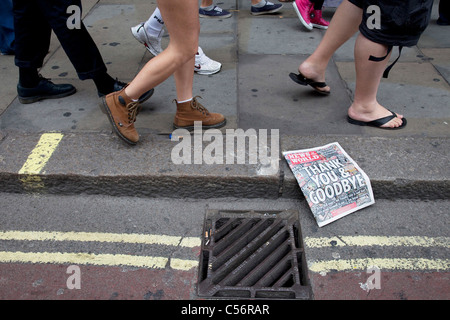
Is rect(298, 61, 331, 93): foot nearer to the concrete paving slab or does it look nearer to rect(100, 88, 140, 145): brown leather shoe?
the concrete paving slab

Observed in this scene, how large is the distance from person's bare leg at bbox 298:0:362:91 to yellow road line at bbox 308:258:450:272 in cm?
160

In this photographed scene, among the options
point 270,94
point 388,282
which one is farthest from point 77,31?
point 388,282

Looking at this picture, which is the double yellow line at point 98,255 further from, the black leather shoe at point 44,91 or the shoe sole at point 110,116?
the black leather shoe at point 44,91

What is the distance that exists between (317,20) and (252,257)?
3383mm

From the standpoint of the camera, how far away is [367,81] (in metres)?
2.81

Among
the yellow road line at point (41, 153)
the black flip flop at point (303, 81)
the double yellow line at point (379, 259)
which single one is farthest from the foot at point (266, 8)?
the double yellow line at point (379, 259)

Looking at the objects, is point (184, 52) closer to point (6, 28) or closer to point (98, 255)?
point (98, 255)

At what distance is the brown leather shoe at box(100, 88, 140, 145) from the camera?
2.60 metres

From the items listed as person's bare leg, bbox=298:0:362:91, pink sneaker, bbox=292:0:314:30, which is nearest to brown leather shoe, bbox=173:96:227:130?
person's bare leg, bbox=298:0:362:91

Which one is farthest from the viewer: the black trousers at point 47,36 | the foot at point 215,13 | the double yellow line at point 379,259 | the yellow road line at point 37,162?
the foot at point 215,13

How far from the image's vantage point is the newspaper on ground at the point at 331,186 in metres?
2.48

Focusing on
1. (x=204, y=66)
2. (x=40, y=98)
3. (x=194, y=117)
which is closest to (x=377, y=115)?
(x=194, y=117)

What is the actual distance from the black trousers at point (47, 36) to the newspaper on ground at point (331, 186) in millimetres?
1683
